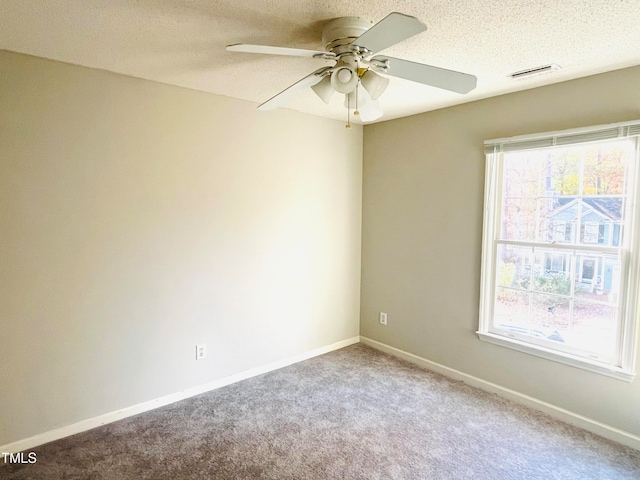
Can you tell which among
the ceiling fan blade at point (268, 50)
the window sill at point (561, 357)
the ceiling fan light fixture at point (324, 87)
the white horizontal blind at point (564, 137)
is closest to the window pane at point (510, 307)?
the window sill at point (561, 357)

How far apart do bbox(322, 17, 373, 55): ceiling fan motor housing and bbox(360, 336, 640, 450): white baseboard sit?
2721mm

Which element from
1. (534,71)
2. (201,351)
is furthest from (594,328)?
(201,351)

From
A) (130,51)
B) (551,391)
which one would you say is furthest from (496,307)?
(130,51)

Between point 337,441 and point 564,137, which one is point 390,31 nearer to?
point 564,137

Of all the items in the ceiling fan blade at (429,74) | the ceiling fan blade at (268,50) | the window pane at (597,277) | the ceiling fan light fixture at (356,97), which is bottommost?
the window pane at (597,277)

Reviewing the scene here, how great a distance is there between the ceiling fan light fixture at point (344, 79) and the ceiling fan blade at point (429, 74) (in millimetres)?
113

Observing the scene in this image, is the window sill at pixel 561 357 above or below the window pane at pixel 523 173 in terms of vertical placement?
below

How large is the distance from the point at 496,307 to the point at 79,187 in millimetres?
3139

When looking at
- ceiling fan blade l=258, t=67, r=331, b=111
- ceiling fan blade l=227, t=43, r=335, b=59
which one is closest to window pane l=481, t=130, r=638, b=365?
ceiling fan blade l=258, t=67, r=331, b=111

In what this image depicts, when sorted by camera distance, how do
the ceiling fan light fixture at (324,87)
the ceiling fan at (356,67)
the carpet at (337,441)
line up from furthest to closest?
the carpet at (337,441) < the ceiling fan light fixture at (324,87) < the ceiling fan at (356,67)

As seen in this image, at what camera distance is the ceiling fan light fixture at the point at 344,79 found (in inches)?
66.5

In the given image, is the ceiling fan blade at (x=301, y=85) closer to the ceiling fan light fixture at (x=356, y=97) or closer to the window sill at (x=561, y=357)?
the ceiling fan light fixture at (x=356, y=97)

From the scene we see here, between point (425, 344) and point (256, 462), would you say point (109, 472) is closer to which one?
point (256, 462)

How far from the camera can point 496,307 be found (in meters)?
2.99
